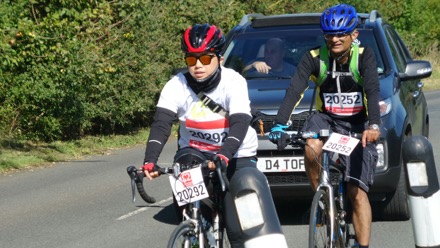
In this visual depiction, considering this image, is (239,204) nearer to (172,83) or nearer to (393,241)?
(172,83)

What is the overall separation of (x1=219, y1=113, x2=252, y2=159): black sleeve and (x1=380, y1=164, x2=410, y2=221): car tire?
359 cm

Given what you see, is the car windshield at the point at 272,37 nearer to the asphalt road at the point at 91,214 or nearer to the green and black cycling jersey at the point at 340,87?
the asphalt road at the point at 91,214

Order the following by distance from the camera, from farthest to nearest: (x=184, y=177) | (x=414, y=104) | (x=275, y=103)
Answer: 1. (x=414, y=104)
2. (x=275, y=103)
3. (x=184, y=177)

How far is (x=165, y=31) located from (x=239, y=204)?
1588 centimetres

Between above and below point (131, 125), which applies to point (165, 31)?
above

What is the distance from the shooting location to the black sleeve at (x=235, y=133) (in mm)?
6184

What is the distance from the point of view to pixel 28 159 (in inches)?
615

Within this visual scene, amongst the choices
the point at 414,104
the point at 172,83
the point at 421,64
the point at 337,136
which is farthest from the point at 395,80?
the point at 172,83

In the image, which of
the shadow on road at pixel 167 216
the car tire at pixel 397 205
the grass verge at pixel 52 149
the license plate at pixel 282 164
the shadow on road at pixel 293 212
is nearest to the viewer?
the license plate at pixel 282 164

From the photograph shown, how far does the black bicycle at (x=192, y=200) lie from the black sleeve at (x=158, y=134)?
0.54 feet

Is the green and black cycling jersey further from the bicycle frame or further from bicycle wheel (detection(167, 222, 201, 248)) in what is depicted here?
bicycle wheel (detection(167, 222, 201, 248))

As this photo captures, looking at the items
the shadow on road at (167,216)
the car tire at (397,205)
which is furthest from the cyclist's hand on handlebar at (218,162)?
the shadow on road at (167,216)

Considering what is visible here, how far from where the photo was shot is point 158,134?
6.43 m

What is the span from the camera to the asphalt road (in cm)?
941
